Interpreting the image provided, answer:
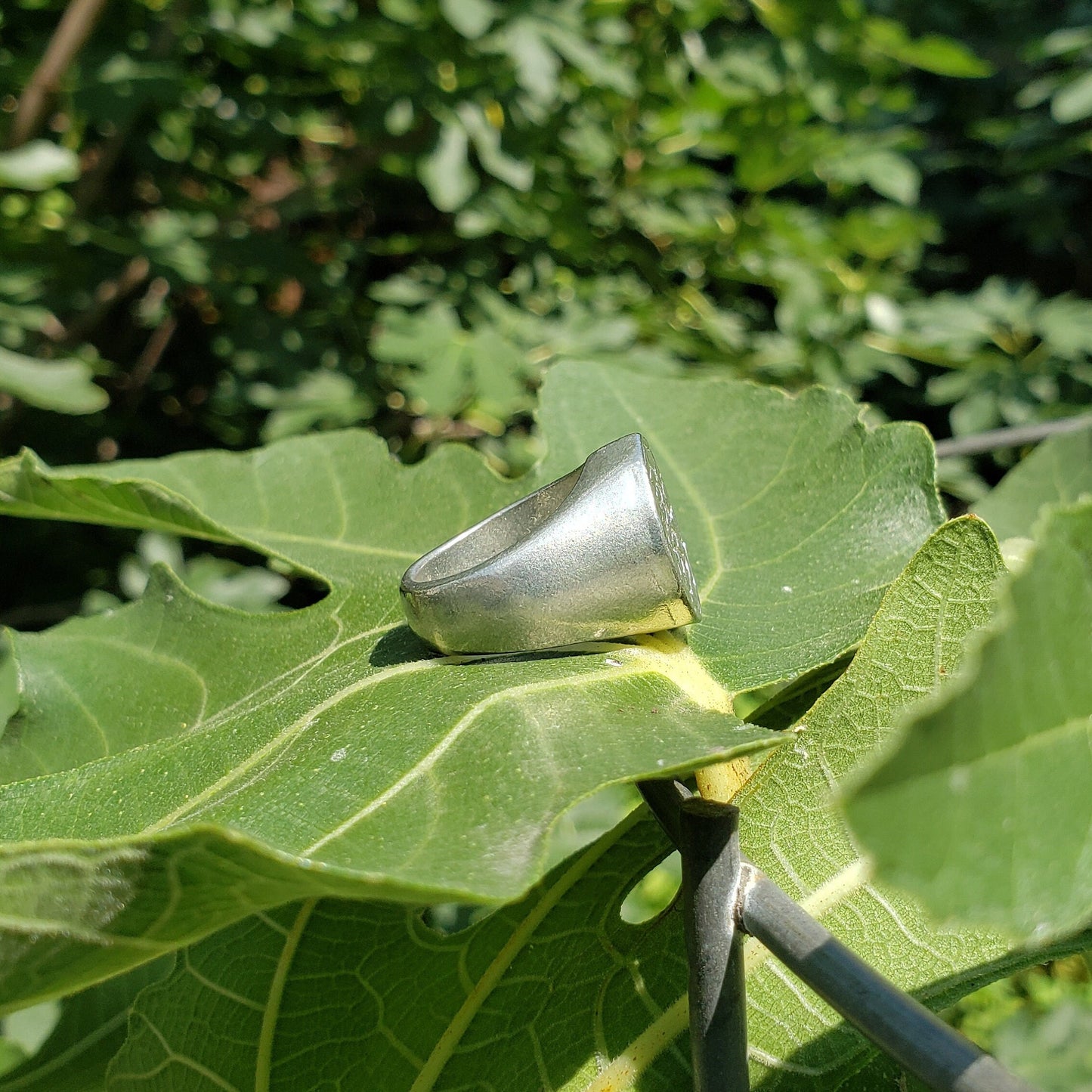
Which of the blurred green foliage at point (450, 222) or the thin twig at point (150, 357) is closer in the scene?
the blurred green foliage at point (450, 222)

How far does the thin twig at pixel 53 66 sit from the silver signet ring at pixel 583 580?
1.52 meters

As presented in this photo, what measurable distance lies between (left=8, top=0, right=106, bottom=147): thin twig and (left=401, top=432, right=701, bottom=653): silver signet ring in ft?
4.98

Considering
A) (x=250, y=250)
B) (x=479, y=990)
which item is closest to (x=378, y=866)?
(x=479, y=990)

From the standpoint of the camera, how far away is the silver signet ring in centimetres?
51

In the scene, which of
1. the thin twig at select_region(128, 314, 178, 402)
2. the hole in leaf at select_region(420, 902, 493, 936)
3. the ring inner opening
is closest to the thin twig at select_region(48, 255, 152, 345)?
the thin twig at select_region(128, 314, 178, 402)

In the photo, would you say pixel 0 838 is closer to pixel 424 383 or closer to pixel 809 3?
pixel 424 383

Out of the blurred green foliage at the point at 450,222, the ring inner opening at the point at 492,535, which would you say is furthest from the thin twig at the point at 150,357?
the ring inner opening at the point at 492,535

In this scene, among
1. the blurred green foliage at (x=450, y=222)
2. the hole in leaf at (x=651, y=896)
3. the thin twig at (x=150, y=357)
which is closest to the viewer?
the blurred green foliage at (x=450, y=222)

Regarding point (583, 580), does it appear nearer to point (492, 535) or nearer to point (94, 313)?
point (492, 535)

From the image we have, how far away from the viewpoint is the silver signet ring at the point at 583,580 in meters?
0.51

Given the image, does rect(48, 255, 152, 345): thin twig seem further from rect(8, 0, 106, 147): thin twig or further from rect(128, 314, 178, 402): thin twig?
rect(128, 314, 178, 402): thin twig

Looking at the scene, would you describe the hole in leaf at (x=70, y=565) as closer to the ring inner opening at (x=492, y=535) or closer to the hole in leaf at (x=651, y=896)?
the hole in leaf at (x=651, y=896)

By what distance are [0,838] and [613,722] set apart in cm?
29

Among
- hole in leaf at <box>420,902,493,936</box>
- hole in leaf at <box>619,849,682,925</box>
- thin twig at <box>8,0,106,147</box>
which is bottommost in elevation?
hole in leaf at <box>619,849,682,925</box>
